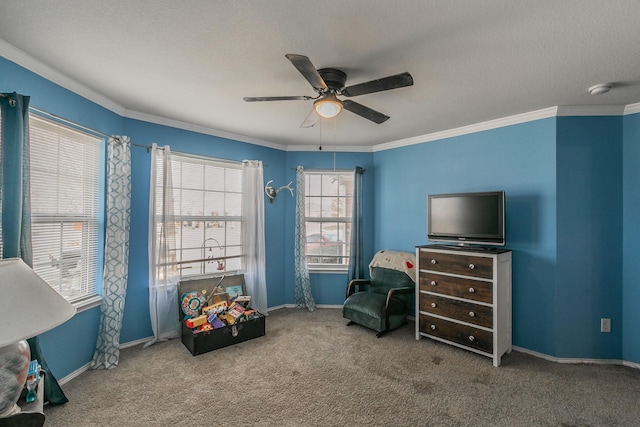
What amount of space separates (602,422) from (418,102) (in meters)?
2.83

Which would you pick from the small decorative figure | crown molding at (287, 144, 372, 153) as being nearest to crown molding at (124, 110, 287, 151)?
crown molding at (287, 144, 372, 153)

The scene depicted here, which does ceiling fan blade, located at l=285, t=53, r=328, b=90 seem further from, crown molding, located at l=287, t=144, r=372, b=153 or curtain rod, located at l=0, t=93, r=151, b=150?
crown molding, located at l=287, t=144, r=372, b=153

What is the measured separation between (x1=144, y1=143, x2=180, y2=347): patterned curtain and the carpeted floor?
10.4 inches

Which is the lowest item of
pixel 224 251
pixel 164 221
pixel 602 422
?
pixel 602 422

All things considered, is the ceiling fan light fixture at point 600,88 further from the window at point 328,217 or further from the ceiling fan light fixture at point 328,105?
the window at point 328,217

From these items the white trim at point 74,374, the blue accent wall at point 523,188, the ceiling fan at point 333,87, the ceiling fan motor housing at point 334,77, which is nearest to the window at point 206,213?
the white trim at point 74,374

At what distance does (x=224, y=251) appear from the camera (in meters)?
3.90

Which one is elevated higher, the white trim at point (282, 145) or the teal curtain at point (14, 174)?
the white trim at point (282, 145)

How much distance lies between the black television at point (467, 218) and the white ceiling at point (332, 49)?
0.94m

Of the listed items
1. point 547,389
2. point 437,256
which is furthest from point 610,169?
point 547,389

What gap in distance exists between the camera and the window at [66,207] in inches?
90.0

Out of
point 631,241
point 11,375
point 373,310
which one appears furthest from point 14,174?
point 631,241

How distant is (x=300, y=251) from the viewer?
438 centimetres

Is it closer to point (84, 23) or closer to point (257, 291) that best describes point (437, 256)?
point (257, 291)
